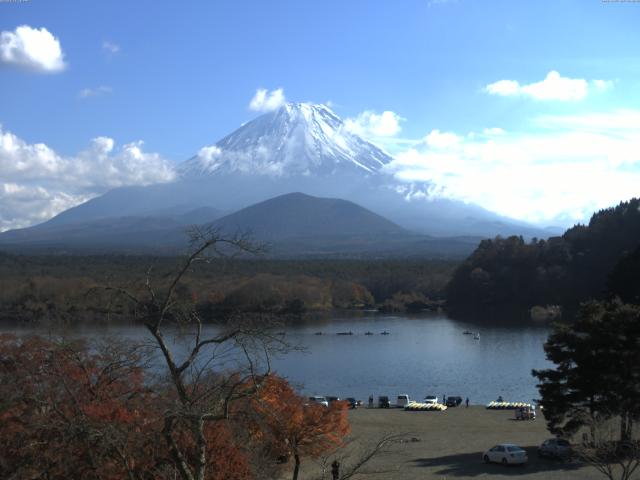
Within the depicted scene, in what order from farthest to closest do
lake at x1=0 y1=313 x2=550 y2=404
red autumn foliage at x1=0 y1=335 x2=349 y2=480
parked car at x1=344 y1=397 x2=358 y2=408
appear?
lake at x1=0 y1=313 x2=550 y2=404, parked car at x1=344 y1=397 x2=358 y2=408, red autumn foliage at x1=0 y1=335 x2=349 y2=480

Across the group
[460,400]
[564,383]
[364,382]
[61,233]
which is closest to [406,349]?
[364,382]

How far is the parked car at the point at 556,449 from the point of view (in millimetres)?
10459

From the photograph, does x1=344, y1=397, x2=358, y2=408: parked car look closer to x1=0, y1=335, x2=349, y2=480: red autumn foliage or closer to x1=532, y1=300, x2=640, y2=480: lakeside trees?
x1=532, y1=300, x2=640, y2=480: lakeside trees

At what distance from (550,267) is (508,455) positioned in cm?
3251

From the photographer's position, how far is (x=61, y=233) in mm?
133875

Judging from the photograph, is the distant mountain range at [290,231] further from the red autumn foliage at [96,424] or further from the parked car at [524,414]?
the red autumn foliage at [96,424]

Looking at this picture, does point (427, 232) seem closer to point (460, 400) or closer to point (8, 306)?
point (8, 306)

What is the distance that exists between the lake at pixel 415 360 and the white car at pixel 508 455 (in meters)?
6.37

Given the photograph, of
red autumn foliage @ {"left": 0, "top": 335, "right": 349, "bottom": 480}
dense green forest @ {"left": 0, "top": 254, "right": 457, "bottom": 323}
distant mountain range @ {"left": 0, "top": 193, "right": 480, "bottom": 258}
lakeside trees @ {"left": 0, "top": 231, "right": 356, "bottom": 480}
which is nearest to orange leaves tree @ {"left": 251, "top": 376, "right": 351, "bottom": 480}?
lakeside trees @ {"left": 0, "top": 231, "right": 356, "bottom": 480}

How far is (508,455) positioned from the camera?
34.2 feet

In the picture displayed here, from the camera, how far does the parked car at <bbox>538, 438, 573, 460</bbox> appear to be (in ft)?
34.3

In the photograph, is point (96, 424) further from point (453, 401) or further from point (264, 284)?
point (264, 284)

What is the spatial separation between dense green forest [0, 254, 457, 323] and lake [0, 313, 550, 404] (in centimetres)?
506

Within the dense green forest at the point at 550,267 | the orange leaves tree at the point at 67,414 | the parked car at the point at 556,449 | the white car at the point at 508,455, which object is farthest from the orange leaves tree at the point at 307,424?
the dense green forest at the point at 550,267
